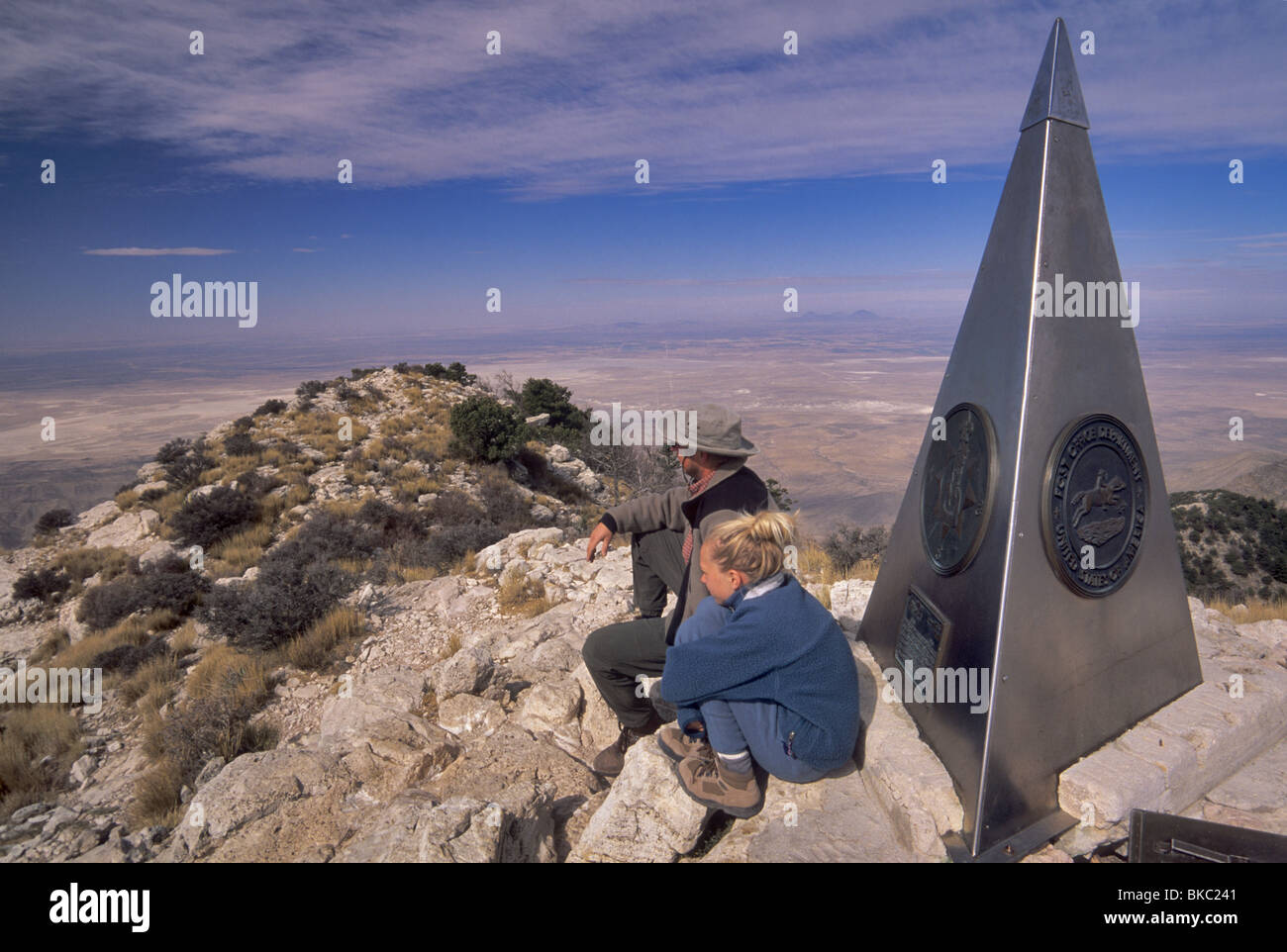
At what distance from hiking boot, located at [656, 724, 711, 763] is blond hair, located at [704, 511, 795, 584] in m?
0.80

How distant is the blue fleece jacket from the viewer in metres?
2.22

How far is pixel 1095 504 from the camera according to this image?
8.04 feet

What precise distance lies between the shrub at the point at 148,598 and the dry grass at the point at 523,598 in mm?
4427

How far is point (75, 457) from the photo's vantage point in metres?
40.2

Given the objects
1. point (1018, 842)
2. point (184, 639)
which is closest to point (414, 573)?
point (184, 639)

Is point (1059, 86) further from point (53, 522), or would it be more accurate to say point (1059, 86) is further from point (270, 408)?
point (270, 408)

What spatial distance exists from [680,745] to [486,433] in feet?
48.7

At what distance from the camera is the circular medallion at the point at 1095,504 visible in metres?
2.34

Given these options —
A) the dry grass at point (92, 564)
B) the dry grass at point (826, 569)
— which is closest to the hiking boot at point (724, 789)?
the dry grass at point (826, 569)

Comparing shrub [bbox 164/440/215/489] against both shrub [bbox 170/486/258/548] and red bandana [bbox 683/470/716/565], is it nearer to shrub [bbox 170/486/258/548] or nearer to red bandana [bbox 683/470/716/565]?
shrub [bbox 170/486/258/548]

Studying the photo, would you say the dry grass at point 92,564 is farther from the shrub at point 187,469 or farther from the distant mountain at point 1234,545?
the distant mountain at point 1234,545
